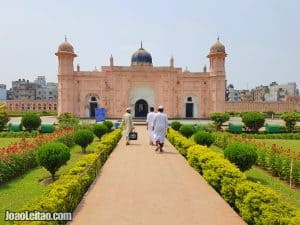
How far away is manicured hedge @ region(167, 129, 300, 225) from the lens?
414 cm

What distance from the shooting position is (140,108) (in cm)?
3506

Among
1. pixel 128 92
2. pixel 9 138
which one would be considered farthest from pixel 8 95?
pixel 9 138

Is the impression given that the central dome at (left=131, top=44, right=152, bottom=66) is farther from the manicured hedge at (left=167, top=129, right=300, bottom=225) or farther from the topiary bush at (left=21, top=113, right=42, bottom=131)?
the manicured hedge at (left=167, top=129, right=300, bottom=225)

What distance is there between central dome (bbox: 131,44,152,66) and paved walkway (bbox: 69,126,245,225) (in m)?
28.3

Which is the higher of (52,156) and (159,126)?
(159,126)

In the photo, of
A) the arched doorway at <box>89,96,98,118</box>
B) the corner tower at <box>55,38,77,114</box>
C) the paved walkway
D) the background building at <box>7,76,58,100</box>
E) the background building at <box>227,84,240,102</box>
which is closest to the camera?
the paved walkway

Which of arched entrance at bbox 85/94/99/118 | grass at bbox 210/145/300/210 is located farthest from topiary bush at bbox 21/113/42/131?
arched entrance at bbox 85/94/99/118

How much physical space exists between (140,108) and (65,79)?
702cm

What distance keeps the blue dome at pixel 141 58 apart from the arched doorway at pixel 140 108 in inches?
160

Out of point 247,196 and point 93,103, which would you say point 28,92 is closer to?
point 93,103

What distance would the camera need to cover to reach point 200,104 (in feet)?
112

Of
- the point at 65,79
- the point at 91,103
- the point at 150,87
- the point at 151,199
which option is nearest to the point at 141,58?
the point at 150,87

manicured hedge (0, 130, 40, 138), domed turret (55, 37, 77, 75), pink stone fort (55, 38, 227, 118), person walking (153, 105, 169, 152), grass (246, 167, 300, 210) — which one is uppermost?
domed turret (55, 37, 77, 75)

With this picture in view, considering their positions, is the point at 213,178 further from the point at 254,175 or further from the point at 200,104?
the point at 200,104
